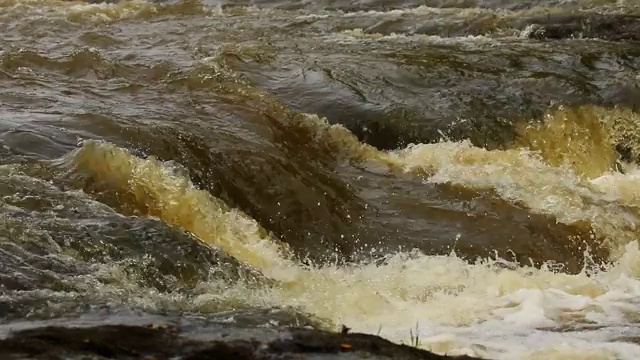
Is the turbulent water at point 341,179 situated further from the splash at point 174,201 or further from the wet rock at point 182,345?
the wet rock at point 182,345

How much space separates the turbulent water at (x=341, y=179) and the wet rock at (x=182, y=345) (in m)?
0.50

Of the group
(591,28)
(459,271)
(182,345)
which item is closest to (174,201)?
(459,271)

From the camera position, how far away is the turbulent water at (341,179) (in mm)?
5270

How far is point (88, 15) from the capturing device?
16000mm

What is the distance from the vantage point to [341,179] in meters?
8.34

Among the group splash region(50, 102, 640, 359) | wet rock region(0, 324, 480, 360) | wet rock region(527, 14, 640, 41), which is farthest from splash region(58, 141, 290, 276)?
wet rock region(527, 14, 640, 41)

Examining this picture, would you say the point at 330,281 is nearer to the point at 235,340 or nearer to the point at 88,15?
the point at 235,340

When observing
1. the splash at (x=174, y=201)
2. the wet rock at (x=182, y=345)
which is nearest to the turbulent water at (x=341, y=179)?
the splash at (x=174, y=201)

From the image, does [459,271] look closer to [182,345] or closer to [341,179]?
[341,179]

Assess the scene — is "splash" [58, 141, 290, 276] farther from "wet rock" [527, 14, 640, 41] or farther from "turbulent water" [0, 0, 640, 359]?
"wet rock" [527, 14, 640, 41]

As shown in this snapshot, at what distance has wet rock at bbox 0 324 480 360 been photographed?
3391 millimetres

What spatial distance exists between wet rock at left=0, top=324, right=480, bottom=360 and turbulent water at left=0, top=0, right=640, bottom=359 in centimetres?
50

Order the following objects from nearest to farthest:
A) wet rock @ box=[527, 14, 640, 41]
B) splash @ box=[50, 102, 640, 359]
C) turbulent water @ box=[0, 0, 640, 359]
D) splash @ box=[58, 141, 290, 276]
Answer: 1. splash @ box=[50, 102, 640, 359]
2. turbulent water @ box=[0, 0, 640, 359]
3. splash @ box=[58, 141, 290, 276]
4. wet rock @ box=[527, 14, 640, 41]

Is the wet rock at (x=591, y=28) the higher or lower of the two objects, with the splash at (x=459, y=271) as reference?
higher
